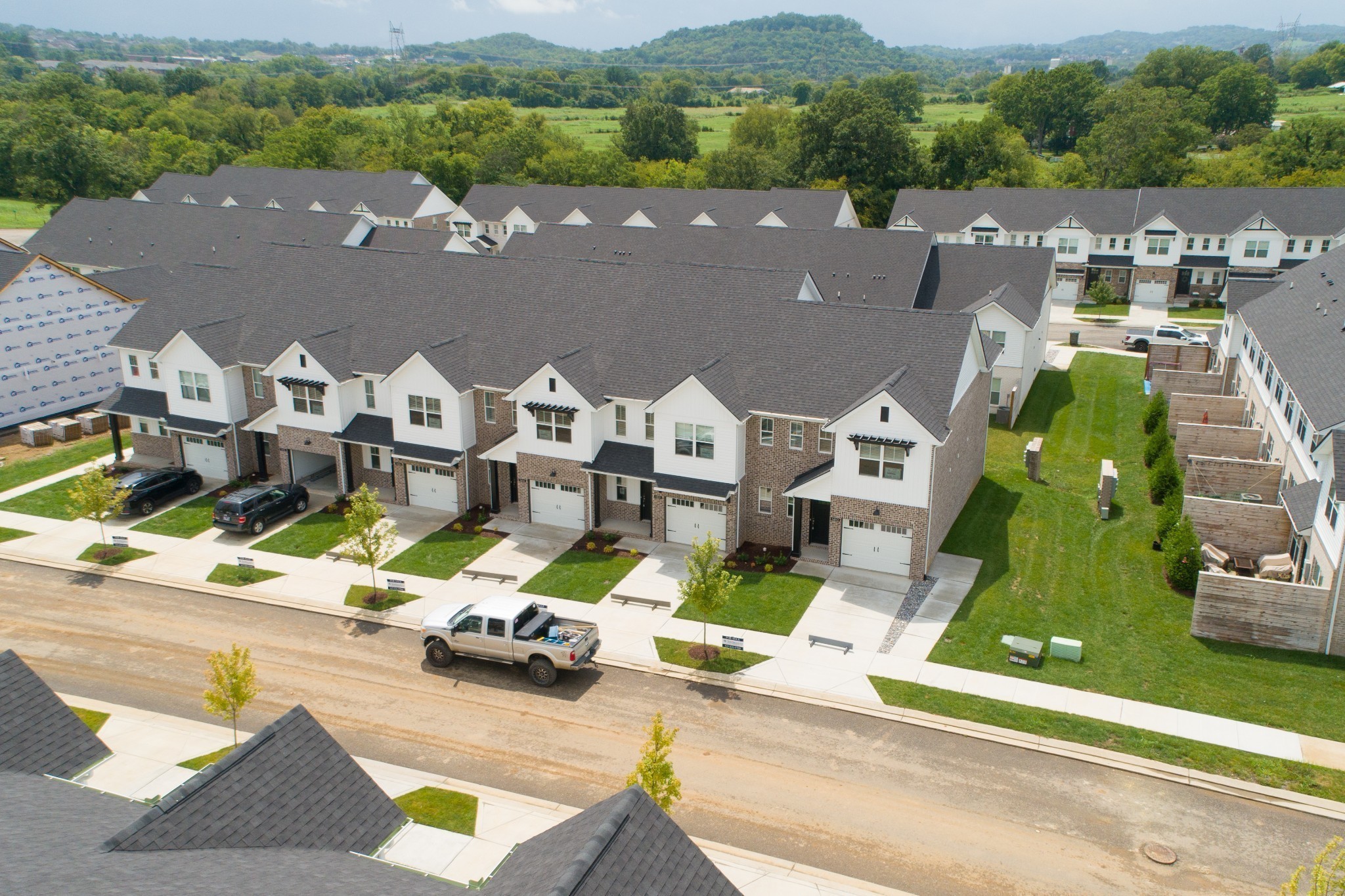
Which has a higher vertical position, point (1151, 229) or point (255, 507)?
point (1151, 229)

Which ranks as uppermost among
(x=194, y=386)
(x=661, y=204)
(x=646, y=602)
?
(x=661, y=204)

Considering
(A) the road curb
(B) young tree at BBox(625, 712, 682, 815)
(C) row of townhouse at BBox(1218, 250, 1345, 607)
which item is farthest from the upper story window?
(C) row of townhouse at BBox(1218, 250, 1345, 607)

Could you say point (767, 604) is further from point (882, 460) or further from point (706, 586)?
point (882, 460)

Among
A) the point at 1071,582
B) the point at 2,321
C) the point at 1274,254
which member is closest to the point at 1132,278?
the point at 1274,254

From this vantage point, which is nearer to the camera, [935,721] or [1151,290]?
[935,721]

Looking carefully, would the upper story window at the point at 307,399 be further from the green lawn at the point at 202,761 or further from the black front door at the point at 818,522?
the black front door at the point at 818,522

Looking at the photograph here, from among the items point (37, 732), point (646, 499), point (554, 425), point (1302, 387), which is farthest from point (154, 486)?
point (1302, 387)

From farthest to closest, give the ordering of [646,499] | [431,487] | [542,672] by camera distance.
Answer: [431,487] < [646,499] < [542,672]
